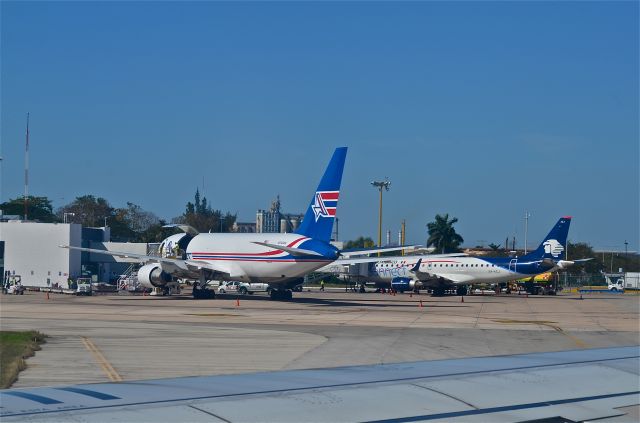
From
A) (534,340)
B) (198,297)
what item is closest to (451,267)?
(198,297)

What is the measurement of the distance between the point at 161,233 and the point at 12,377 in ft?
296

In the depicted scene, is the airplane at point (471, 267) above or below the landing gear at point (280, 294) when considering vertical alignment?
above

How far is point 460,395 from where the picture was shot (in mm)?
5469

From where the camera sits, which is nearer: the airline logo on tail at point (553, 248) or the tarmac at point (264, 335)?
the tarmac at point (264, 335)

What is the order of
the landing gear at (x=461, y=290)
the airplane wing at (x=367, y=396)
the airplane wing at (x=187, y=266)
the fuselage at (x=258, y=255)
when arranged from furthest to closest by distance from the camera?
the landing gear at (x=461, y=290)
the airplane wing at (x=187, y=266)
the fuselage at (x=258, y=255)
the airplane wing at (x=367, y=396)

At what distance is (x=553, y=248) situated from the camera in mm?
60906

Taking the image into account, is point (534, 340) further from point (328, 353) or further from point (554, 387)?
point (554, 387)

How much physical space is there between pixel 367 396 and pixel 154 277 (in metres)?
45.1

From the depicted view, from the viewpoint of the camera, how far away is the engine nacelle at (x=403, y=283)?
6340 centimetres

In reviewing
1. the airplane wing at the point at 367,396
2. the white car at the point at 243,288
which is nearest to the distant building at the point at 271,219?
the white car at the point at 243,288

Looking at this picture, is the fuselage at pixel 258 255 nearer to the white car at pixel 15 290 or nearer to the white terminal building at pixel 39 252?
the white car at pixel 15 290

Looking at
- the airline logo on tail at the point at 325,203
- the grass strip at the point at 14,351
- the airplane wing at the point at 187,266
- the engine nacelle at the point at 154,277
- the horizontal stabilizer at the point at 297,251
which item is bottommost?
the grass strip at the point at 14,351

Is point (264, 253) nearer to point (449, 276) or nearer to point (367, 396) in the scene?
point (449, 276)

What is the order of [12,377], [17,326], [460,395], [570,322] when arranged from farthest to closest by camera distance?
[570,322] < [17,326] < [12,377] < [460,395]
